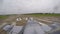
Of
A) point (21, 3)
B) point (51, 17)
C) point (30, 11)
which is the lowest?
point (51, 17)

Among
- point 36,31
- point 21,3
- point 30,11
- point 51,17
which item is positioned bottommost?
point 36,31

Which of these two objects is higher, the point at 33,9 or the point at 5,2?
the point at 5,2

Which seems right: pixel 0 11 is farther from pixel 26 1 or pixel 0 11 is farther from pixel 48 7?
pixel 48 7

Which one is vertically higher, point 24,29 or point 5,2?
point 5,2

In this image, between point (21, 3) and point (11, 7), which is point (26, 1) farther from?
point (11, 7)

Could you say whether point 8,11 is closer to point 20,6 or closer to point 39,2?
point 20,6

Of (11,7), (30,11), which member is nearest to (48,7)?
(30,11)

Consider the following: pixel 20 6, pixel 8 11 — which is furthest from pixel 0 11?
pixel 20 6

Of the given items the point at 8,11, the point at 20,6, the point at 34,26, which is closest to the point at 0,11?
the point at 8,11
